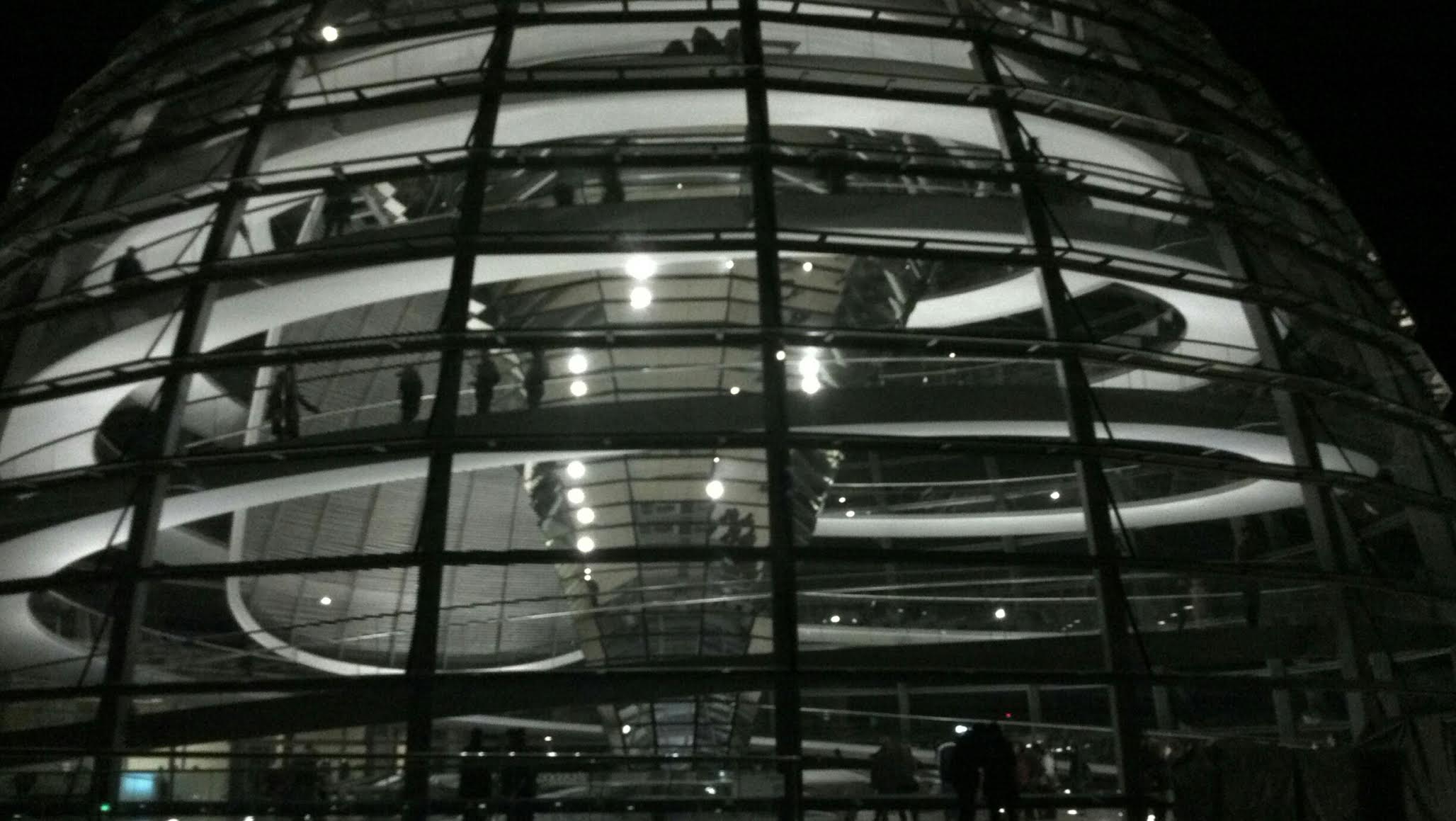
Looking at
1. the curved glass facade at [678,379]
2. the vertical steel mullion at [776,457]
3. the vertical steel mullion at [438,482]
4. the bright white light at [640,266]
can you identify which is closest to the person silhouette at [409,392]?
the curved glass facade at [678,379]

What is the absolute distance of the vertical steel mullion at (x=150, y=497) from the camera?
10.8 metres

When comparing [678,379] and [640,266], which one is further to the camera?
[640,266]

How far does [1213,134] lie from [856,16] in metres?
4.23

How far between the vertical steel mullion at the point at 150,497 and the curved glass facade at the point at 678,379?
54 millimetres

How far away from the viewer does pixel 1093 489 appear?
11.7m

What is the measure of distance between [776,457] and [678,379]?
1.88 m

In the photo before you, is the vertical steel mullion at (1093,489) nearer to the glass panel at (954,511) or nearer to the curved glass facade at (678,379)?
the curved glass facade at (678,379)

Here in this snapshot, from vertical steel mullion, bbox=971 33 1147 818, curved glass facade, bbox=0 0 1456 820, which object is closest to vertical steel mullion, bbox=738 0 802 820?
curved glass facade, bbox=0 0 1456 820

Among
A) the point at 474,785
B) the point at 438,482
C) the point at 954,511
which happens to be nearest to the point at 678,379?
the point at 438,482

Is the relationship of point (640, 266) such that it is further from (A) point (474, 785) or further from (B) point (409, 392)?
(A) point (474, 785)

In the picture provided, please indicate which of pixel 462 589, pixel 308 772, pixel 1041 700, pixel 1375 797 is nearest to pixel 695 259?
pixel 308 772

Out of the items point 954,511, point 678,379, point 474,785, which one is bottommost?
point 474,785

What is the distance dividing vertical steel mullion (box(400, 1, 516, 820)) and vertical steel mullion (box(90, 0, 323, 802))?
6.91 ft

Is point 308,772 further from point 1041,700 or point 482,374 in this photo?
point 1041,700
